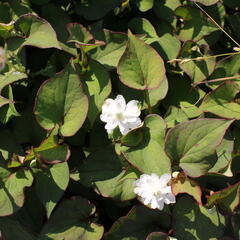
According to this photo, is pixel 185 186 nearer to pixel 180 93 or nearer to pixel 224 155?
pixel 224 155

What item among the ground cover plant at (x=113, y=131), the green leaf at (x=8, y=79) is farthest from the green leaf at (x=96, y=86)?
the green leaf at (x=8, y=79)

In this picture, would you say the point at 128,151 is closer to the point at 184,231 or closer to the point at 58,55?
the point at 184,231

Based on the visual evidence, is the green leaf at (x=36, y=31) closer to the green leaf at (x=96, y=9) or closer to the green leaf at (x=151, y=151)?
the green leaf at (x=96, y=9)

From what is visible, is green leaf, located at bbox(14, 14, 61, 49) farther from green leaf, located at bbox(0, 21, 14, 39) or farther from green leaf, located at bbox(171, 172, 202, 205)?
green leaf, located at bbox(171, 172, 202, 205)

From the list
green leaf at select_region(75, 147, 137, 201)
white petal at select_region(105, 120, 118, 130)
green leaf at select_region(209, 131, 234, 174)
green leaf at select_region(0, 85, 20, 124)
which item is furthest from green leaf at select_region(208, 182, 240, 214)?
green leaf at select_region(0, 85, 20, 124)

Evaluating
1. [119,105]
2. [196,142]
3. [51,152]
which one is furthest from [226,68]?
[51,152]

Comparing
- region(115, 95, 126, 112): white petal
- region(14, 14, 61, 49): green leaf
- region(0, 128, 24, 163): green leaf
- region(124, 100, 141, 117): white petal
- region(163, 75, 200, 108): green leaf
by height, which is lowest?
A: region(0, 128, 24, 163): green leaf
